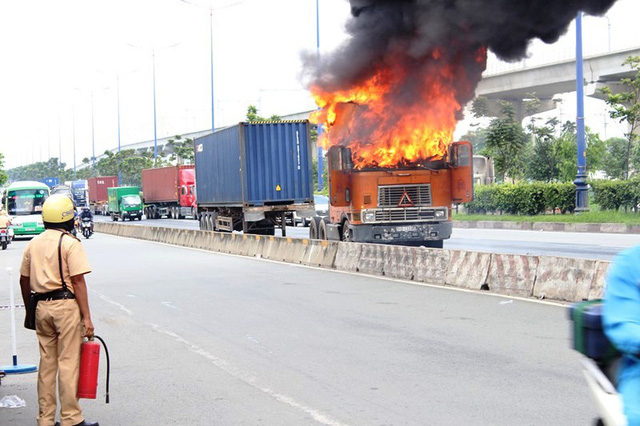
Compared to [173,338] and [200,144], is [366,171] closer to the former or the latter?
[173,338]

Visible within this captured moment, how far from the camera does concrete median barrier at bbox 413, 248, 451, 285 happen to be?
14047mm

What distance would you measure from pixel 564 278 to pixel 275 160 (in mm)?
17220

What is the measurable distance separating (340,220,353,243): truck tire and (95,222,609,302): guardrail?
27.4 inches

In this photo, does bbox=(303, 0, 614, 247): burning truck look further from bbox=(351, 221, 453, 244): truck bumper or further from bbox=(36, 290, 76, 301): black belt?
bbox=(36, 290, 76, 301): black belt

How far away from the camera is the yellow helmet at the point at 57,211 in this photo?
575cm

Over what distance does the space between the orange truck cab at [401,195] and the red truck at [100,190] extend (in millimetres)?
63104

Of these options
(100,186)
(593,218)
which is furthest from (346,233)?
(100,186)

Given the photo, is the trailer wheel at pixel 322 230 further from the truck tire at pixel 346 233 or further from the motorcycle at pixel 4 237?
the motorcycle at pixel 4 237

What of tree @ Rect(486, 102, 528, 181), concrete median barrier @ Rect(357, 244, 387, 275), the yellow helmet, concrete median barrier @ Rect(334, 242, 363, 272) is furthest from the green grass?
the yellow helmet

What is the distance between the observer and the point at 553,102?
203 feet

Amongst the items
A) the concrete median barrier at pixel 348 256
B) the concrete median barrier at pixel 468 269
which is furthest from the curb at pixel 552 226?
the concrete median barrier at pixel 468 269

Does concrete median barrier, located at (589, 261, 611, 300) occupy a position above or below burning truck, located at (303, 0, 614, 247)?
below

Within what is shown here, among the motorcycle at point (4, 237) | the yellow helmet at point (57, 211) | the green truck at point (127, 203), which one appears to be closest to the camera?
the yellow helmet at point (57, 211)

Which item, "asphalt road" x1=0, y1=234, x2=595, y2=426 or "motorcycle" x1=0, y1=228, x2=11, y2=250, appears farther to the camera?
"motorcycle" x1=0, y1=228, x2=11, y2=250
